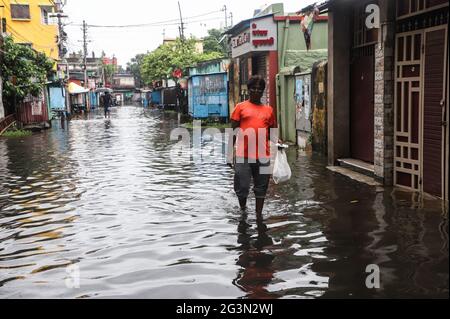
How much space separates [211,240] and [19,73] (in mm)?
24407

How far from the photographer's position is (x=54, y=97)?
134 ft

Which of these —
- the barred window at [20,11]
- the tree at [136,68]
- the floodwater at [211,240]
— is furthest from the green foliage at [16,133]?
the tree at [136,68]

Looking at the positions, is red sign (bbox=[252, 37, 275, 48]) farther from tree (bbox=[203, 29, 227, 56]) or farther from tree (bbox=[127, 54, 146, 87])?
tree (bbox=[127, 54, 146, 87])

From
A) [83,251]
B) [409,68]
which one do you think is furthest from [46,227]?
[409,68]

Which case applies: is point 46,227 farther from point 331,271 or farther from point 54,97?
point 54,97

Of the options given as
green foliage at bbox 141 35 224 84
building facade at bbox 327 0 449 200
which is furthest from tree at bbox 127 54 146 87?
building facade at bbox 327 0 449 200

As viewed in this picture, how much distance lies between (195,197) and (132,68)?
5258 inches

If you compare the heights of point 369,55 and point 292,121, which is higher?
point 369,55

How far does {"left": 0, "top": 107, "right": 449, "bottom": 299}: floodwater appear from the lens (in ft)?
16.0

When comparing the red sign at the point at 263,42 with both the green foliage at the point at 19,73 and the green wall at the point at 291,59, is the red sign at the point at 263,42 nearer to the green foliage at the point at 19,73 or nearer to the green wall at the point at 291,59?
the green wall at the point at 291,59

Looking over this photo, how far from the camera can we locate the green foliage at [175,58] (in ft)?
164

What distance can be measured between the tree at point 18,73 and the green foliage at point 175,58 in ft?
66.1

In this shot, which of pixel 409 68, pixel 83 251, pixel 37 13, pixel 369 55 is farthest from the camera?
pixel 37 13

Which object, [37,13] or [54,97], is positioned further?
[37,13]
